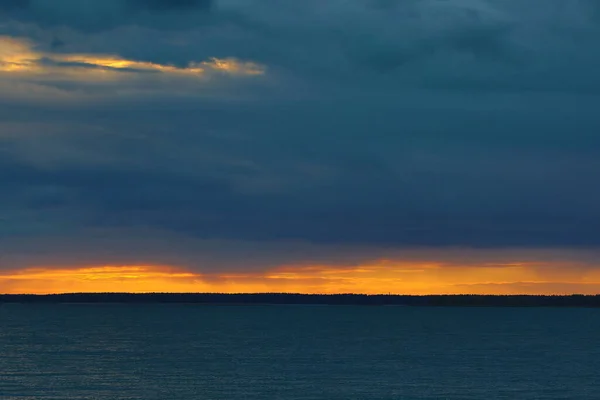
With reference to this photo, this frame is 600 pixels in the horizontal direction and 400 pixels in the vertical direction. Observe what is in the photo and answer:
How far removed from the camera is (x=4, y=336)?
166m

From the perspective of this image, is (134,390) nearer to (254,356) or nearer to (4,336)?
(254,356)

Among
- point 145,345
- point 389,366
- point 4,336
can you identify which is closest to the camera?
point 389,366

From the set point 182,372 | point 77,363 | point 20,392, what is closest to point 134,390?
point 20,392

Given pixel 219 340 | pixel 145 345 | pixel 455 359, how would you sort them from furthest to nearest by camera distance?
1. pixel 219 340
2. pixel 145 345
3. pixel 455 359

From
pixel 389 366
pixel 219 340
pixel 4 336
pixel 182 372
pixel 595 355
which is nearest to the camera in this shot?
pixel 182 372

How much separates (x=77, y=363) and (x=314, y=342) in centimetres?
5006

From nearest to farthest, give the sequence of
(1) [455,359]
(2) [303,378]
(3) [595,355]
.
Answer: (2) [303,378] < (1) [455,359] < (3) [595,355]

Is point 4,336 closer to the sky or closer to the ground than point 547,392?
closer to the sky

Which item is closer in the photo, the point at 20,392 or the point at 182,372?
the point at 20,392

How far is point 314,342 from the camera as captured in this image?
14638 centimetres

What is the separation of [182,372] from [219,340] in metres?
59.5

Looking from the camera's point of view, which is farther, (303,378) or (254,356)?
(254,356)

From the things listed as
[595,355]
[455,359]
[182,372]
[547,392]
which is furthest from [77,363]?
[595,355]

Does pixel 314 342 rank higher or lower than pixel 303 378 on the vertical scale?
higher
